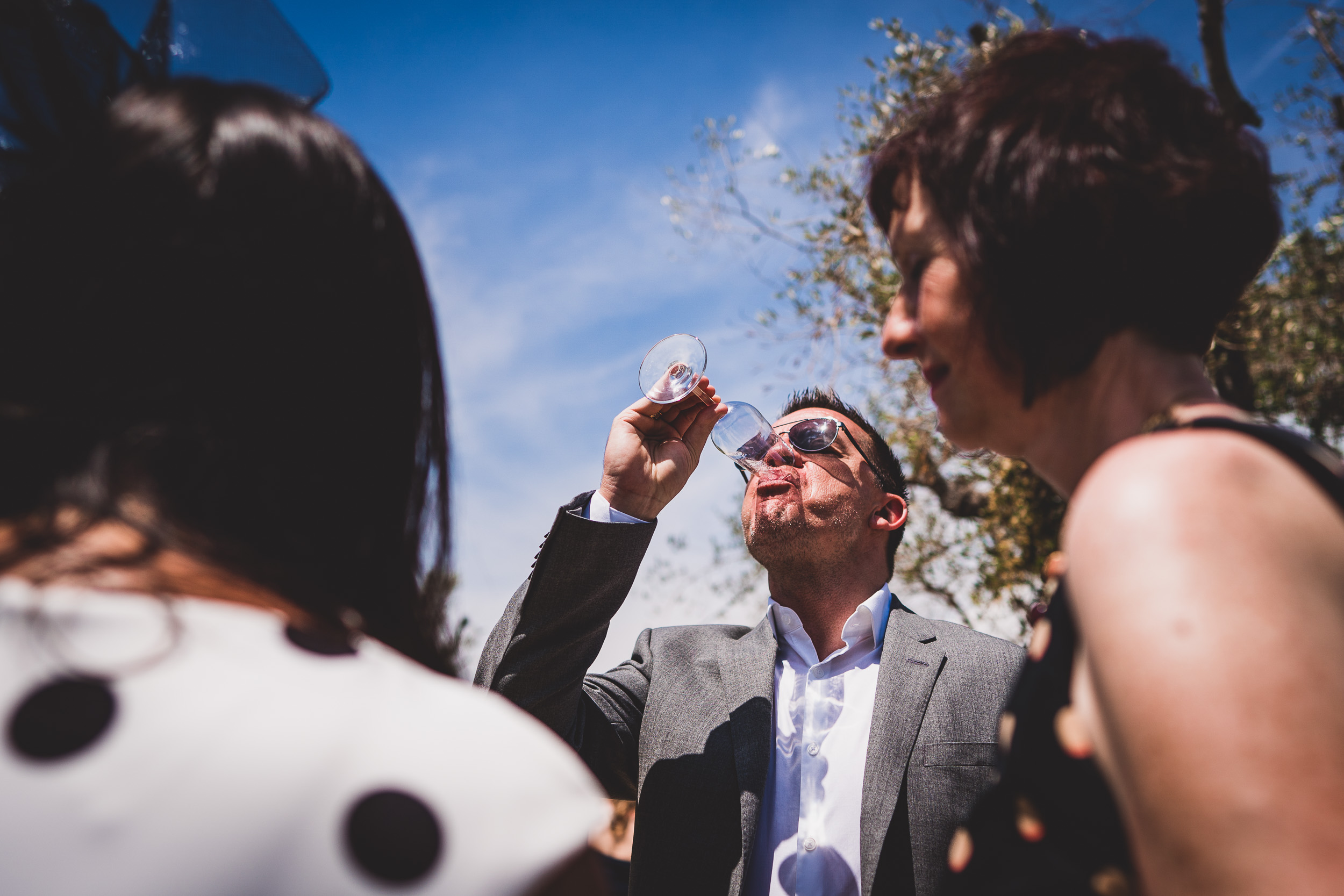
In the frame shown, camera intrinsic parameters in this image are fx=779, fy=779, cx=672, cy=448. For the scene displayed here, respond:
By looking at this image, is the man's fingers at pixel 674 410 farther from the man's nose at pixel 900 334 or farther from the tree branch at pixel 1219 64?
the tree branch at pixel 1219 64

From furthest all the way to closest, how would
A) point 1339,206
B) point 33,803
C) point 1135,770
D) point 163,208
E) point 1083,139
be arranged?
point 1339,206 < point 1083,139 < point 163,208 < point 1135,770 < point 33,803

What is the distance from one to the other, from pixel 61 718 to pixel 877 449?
12.7 feet

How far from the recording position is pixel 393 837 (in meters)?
0.73

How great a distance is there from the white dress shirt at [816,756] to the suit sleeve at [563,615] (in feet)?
0.46

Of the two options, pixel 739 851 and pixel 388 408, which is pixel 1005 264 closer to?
pixel 388 408

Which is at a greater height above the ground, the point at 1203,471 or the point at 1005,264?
the point at 1005,264

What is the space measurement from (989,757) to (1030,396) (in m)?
1.80

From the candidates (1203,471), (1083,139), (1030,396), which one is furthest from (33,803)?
(1083,139)

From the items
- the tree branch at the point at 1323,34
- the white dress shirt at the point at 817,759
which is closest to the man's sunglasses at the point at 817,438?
the white dress shirt at the point at 817,759

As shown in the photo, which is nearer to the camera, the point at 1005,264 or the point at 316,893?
the point at 316,893

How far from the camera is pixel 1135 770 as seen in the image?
2.59ft

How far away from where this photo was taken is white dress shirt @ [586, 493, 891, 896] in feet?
8.66

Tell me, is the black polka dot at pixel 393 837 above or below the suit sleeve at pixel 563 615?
below

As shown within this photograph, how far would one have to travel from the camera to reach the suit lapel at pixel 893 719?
2525 mm
